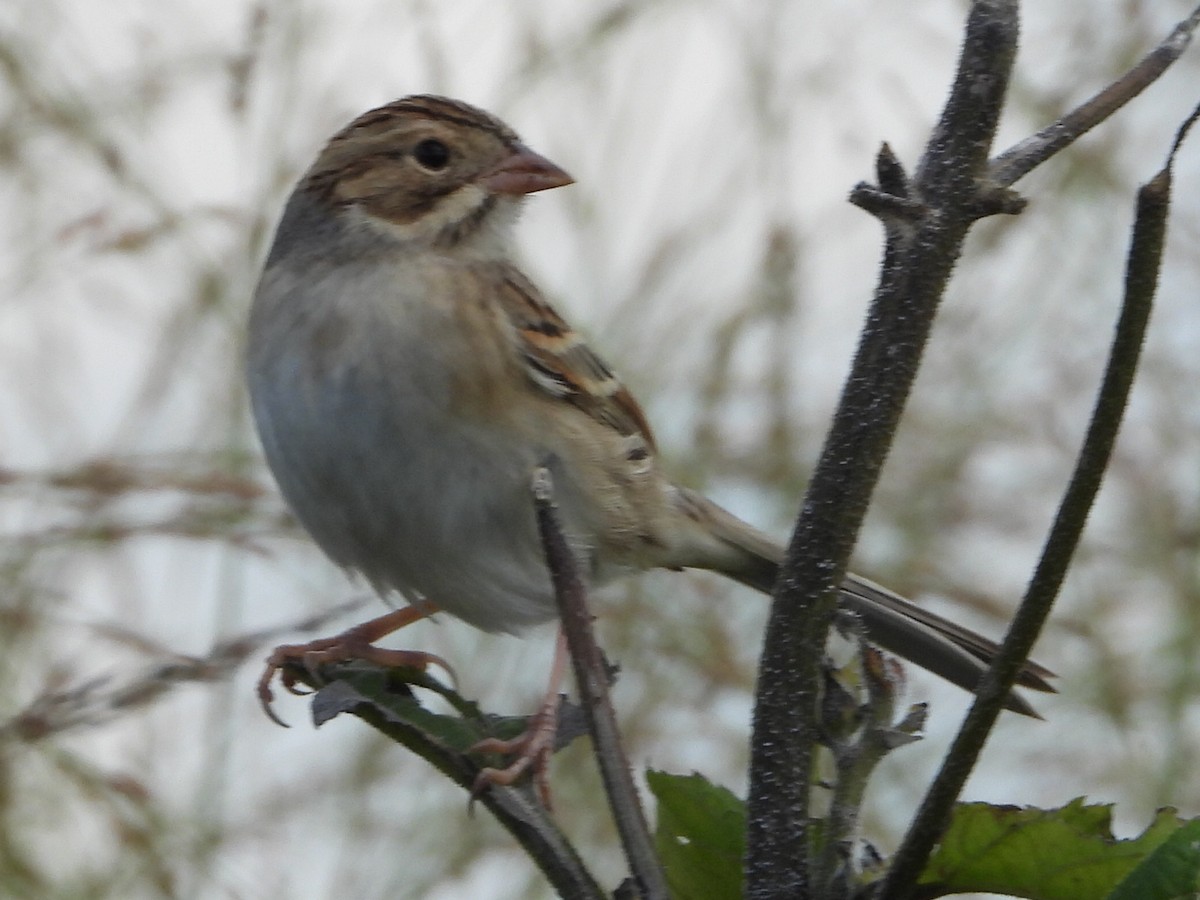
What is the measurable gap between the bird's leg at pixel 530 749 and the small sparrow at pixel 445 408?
0.32m

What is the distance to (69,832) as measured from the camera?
278 centimetres

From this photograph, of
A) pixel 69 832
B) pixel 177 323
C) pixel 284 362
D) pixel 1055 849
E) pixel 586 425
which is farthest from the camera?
pixel 177 323

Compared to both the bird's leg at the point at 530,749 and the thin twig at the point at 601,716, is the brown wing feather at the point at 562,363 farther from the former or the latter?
the thin twig at the point at 601,716

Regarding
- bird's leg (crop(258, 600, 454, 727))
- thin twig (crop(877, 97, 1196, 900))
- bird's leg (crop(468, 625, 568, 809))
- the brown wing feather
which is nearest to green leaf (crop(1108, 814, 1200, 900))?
thin twig (crop(877, 97, 1196, 900))

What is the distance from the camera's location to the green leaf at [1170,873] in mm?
717

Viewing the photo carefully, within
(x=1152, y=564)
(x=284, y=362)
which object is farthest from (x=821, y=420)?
(x=284, y=362)

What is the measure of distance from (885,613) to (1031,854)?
144 centimetres

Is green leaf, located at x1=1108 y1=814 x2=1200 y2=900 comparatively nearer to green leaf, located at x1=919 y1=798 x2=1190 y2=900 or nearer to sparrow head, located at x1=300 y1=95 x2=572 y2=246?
green leaf, located at x1=919 y1=798 x2=1190 y2=900

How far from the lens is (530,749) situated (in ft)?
3.86

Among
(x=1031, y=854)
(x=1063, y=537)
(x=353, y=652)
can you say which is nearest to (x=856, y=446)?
(x=1063, y=537)

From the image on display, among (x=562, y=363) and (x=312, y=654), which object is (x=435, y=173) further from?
(x=312, y=654)

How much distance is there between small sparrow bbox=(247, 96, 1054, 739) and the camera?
201 cm

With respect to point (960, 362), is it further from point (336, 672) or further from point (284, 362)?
point (336, 672)

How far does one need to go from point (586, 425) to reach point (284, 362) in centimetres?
44
